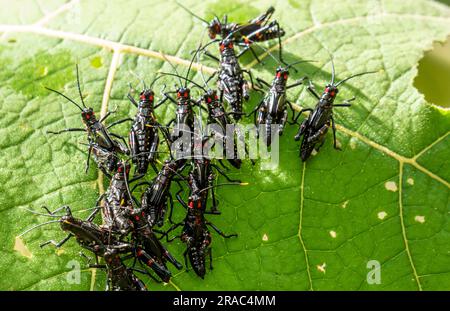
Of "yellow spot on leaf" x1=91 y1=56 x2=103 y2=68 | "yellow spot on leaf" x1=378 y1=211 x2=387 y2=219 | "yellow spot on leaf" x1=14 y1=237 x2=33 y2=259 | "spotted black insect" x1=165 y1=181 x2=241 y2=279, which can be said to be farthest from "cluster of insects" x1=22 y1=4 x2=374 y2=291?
"yellow spot on leaf" x1=378 y1=211 x2=387 y2=219

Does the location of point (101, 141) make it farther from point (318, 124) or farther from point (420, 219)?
point (420, 219)

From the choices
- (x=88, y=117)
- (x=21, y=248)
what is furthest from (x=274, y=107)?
(x=21, y=248)

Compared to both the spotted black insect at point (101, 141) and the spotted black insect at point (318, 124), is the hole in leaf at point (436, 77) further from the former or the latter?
the spotted black insect at point (101, 141)

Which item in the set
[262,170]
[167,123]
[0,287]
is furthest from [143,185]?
[0,287]

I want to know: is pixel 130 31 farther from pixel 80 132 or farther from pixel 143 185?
pixel 143 185

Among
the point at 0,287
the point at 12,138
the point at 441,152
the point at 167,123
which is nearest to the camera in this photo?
the point at 0,287

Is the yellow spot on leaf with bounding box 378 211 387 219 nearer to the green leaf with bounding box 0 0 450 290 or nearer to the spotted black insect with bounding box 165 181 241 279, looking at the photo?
the green leaf with bounding box 0 0 450 290

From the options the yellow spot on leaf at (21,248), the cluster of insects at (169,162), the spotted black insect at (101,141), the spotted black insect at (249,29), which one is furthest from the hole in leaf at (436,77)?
the yellow spot on leaf at (21,248)
